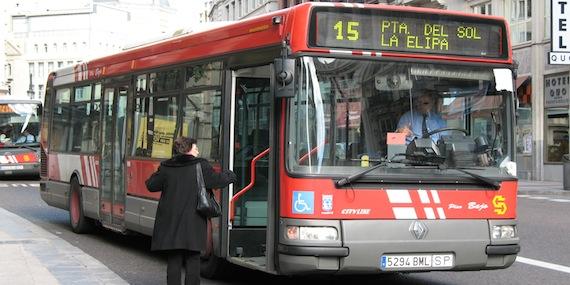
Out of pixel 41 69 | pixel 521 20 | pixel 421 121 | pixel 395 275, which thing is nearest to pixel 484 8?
pixel 521 20

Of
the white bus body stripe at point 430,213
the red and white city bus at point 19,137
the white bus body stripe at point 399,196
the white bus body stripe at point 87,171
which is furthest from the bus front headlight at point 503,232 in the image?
the red and white city bus at point 19,137

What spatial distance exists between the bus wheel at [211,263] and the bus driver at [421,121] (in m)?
2.39

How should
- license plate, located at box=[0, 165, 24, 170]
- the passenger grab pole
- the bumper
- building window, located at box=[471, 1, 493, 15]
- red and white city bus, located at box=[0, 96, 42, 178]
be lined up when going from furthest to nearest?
building window, located at box=[471, 1, 493, 15], red and white city bus, located at box=[0, 96, 42, 178], license plate, located at box=[0, 165, 24, 170], the passenger grab pole, the bumper

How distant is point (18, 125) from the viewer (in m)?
29.1

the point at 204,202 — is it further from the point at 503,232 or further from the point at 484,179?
the point at 503,232

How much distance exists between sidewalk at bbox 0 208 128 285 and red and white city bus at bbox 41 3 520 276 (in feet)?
4.12

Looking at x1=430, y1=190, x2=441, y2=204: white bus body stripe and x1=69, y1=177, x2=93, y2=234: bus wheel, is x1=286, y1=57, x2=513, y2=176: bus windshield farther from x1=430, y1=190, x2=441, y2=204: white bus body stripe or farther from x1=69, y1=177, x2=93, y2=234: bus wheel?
x1=69, y1=177, x2=93, y2=234: bus wheel

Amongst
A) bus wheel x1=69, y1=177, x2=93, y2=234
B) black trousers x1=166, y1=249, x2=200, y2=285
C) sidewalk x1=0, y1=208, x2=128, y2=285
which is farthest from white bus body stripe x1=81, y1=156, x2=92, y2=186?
black trousers x1=166, y1=249, x2=200, y2=285

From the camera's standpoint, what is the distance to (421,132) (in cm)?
712

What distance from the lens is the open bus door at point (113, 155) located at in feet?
35.7

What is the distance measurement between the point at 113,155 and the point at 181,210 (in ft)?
17.0

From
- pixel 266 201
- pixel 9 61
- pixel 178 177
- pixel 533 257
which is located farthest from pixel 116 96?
pixel 9 61

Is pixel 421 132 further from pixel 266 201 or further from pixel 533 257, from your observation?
pixel 533 257

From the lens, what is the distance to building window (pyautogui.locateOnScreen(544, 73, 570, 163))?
97.3 feet
